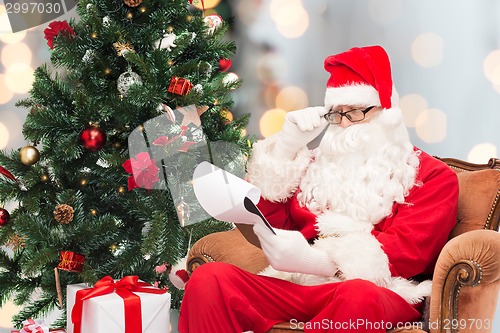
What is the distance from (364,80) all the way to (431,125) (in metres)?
1.10

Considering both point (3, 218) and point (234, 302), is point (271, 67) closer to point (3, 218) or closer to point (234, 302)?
point (3, 218)

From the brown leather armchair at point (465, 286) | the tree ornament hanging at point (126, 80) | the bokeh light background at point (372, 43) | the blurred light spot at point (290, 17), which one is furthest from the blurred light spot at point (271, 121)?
the brown leather armchair at point (465, 286)

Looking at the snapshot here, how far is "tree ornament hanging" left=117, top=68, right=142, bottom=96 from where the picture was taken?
94.5 inches

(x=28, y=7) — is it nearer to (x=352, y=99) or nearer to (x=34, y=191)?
(x=34, y=191)

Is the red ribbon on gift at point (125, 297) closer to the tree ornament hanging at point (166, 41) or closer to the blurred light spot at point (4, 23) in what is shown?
the tree ornament hanging at point (166, 41)

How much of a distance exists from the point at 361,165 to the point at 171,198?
78cm

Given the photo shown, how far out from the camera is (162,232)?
238cm

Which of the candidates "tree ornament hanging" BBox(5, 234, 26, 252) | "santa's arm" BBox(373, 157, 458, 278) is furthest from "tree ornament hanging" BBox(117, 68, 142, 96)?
"santa's arm" BBox(373, 157, 458, 278)

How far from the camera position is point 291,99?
12.4 feet

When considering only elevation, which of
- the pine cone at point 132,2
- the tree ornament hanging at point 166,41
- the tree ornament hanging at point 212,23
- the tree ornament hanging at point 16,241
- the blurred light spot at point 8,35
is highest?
the blurred light spot at point 8,35

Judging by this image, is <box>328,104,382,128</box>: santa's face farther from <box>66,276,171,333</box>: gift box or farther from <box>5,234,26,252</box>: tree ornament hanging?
<box>5,234,26,252</box>: tree ornament hanging

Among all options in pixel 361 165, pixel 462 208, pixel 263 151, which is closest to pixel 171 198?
pixel 263 151

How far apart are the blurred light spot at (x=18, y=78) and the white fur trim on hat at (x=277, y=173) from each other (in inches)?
66.3

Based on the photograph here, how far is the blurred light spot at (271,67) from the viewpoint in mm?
3777
